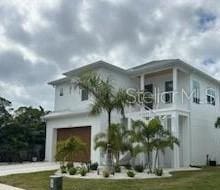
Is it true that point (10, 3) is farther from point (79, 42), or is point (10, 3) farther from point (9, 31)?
point (79, 42)

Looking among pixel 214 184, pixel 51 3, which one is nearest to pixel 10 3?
pixel 51 3

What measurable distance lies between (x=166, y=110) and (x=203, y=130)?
4.96 m

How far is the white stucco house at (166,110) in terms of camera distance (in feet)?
79.0

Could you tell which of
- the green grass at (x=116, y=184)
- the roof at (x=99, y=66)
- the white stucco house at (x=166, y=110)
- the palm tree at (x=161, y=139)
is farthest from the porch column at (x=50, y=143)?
the green grass at (x=116, y=184)

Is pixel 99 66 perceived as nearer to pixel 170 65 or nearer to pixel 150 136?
pixel 170 65

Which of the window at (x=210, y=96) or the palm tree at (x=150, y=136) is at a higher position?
the window at (x=210, y=96)

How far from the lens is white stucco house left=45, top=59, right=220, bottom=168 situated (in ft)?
79.0

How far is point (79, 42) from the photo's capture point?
20.5 meters

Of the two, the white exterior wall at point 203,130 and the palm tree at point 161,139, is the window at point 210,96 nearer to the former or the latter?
the white exterior wall at point 203,130

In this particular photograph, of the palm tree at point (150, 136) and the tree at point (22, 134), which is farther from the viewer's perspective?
the tree at point (22, 134)

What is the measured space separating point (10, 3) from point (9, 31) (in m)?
2.82

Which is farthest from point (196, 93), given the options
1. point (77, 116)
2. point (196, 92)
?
point (77, 116)

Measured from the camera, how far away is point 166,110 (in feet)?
76.4

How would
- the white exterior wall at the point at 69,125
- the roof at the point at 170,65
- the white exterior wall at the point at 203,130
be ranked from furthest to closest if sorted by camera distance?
1. the white exterior wall at the point at 203,130
2. the white exterior wall at the point at 69,125
3. the roof at the point at 170,65
